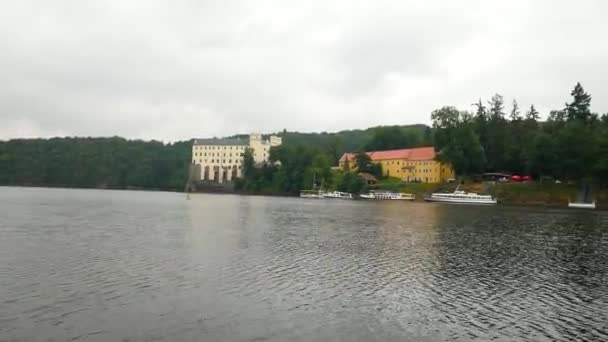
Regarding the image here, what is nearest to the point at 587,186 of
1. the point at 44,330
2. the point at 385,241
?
the point at 385,241

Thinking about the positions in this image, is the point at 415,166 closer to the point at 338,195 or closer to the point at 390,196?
the point at 390,196

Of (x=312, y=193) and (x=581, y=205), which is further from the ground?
(x=312, y=193)

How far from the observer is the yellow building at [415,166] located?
151m

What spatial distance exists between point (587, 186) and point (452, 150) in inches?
1263

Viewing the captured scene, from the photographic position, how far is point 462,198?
119312 mm

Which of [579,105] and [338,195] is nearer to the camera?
[579,105]

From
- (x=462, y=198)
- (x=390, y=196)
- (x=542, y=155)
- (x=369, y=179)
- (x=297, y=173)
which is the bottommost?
(x=462, y=198)

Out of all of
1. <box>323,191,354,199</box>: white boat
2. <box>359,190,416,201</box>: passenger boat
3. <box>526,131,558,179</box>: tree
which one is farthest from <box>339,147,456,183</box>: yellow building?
<box>526,131,558,179</box>: tree

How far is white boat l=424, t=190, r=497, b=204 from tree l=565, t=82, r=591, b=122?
33.7 metres

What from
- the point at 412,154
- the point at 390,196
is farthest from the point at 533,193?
the point at 412,154

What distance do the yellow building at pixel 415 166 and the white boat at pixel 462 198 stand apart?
1989 centimetres

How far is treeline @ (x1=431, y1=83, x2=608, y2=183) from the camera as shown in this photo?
102 meters

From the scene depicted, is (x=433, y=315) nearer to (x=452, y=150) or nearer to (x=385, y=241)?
(x=385, y=241)

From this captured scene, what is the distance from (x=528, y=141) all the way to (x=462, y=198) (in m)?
20.8
